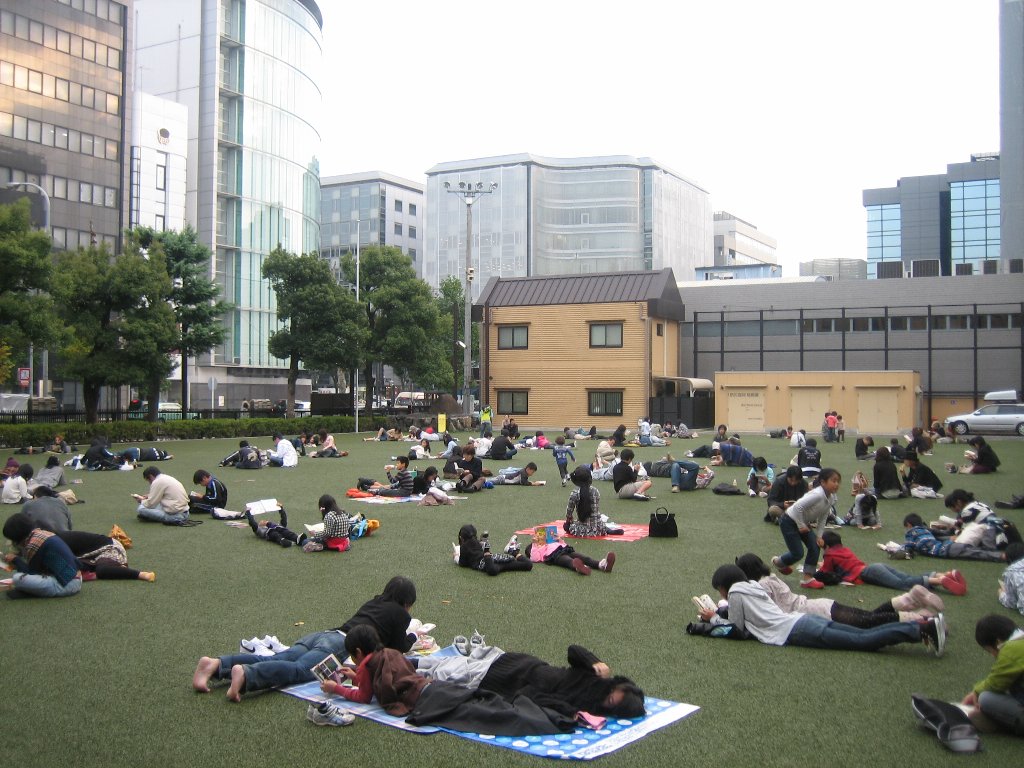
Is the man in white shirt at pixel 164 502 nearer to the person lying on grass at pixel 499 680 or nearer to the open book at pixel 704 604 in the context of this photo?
the person lying on grass at pixel 499 680

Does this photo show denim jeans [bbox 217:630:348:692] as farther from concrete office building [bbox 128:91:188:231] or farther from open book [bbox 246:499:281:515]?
concrete office building [bbox 128:91:188:231]

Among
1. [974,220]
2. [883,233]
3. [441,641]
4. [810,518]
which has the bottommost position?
[441,641]

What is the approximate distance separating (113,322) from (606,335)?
22474 mm

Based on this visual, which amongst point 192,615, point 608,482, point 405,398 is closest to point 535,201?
point 405,398

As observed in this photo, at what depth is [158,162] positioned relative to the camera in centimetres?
6475

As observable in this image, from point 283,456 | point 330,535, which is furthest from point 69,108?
point 330,535

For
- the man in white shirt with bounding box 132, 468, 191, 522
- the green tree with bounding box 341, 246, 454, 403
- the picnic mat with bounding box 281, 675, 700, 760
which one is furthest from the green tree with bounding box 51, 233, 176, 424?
the picnic mat with bounding box 281, 675, 700, 760

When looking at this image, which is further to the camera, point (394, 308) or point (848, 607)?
point (394, 308)

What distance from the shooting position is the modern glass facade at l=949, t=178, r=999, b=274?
73188 mm

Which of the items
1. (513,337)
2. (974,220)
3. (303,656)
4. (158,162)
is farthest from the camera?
(974,220)

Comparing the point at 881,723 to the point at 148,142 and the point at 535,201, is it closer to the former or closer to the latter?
the point at 148,142

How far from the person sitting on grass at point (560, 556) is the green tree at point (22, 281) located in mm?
22066

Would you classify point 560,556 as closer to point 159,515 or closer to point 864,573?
point 864,573

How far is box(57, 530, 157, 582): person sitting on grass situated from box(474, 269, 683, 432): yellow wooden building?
34223 millimetres
